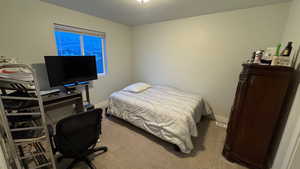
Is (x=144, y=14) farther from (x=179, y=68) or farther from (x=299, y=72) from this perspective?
(x=299, y=72)

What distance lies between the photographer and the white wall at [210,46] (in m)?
2.05

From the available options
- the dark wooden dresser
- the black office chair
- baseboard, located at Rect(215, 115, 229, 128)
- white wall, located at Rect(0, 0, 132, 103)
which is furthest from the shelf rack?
baseboard, located at Rect(215, 115, 229, 128)

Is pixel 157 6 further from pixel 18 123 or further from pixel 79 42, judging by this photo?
pixel 18 123

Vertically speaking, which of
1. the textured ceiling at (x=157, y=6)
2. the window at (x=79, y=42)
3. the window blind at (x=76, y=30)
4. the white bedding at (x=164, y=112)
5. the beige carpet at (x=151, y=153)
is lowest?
the beige carpet at (x=151, y=153)

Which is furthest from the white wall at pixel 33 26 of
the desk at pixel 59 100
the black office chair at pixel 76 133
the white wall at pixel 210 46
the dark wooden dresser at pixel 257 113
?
the dark wooden dresser at pixel 257 113

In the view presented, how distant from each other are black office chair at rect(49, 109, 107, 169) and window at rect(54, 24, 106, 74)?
1.83 meters

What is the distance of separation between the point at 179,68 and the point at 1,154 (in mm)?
2960

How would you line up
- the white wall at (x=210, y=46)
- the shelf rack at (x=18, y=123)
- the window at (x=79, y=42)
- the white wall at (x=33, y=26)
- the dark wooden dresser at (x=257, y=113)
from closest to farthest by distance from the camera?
the shelf rack at (x=18, y=123) → the dark wooden dresser at (x=257, y=113) → the white wall at (x=33, y=26) → the white wall at (x=210, y=46) → the window at (x=79, y=42)

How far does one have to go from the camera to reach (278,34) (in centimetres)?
196

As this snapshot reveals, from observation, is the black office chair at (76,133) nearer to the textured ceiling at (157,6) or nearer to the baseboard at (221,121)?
the textured ceiling at (157,6)

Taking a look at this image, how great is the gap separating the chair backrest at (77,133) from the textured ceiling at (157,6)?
1871mm

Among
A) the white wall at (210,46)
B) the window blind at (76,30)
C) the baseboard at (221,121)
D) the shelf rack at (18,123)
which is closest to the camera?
the shelf rack at (18,123)

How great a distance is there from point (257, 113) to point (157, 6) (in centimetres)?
224

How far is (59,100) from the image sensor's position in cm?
202
